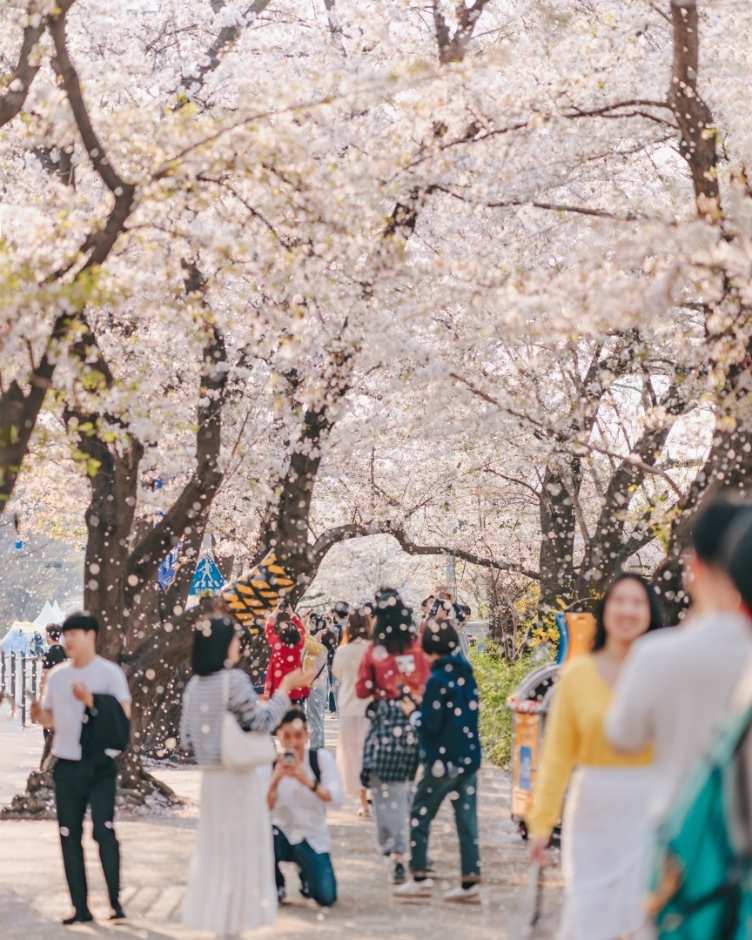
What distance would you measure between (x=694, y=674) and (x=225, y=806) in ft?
14.0

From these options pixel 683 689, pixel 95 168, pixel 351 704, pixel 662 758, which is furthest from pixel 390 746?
pixel 683 689

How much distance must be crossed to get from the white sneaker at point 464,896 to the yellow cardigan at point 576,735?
13.2 feet

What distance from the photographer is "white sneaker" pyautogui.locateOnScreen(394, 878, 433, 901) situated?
8883mm

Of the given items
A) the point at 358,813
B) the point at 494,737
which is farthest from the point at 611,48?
the point at 494,737

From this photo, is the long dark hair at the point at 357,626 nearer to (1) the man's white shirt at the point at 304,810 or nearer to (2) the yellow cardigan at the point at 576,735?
(1) the man's white shirt at the point at 304,810

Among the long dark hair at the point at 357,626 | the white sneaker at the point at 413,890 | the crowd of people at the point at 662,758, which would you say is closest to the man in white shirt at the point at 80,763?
the white sneaker at the point at 413,890

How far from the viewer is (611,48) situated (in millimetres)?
14375

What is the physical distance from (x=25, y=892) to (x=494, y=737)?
1058cm

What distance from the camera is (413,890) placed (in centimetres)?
892

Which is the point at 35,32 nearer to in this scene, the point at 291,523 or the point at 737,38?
the point at 291,523

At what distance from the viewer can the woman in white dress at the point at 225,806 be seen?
7055 mm

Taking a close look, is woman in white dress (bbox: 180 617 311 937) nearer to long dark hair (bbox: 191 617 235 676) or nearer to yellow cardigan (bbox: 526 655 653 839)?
long dark hair (bbox: 191 617 235 676)

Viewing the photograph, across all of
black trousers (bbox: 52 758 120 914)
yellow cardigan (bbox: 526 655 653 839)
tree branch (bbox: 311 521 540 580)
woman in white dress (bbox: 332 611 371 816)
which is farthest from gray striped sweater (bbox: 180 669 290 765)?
tree branch (bbox: 311 521 540 580)

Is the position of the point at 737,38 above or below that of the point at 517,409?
above
